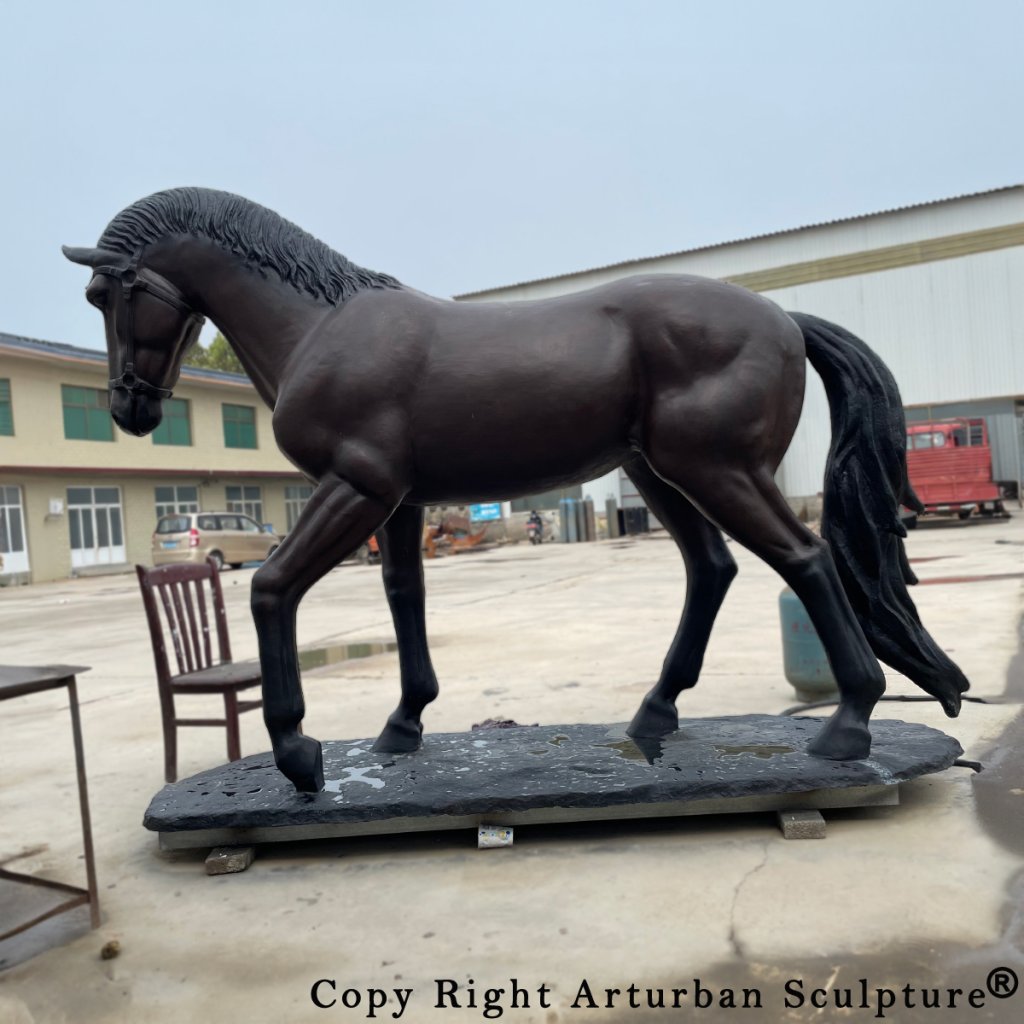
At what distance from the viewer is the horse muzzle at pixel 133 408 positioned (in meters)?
2.90

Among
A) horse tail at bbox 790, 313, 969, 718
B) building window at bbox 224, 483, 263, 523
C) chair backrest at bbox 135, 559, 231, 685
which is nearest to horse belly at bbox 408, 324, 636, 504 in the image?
horse tail at bbox 790, 313, 969, 718

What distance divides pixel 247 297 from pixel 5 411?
815 inches

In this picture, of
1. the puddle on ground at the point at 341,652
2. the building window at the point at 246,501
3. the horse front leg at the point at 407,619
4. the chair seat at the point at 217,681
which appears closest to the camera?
the horse front leg at the point at 407,619

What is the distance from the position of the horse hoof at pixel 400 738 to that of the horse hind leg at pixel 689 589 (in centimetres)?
80

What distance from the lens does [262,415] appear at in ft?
92.0

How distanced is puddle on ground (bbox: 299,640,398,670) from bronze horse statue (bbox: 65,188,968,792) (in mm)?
3869

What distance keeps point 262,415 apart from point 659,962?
90.7 feet

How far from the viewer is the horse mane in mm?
2836

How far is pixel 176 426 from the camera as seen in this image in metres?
24.8

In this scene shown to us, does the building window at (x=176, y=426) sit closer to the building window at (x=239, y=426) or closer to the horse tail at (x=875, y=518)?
the building window at (x=239, y=426)

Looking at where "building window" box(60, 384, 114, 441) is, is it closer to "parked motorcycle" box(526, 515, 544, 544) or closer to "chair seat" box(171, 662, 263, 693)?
"parked motorcycle" box(526, 515, 544, 544)

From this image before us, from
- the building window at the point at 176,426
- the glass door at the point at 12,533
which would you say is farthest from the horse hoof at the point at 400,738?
the building window at the point at 176,426

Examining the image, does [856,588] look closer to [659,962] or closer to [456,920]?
[659,962]

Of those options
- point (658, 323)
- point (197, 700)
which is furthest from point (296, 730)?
point (197, 700)
